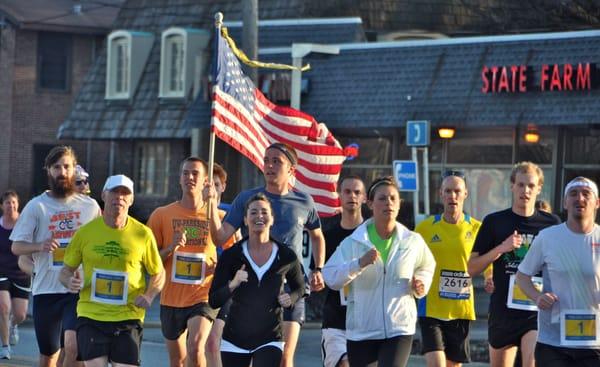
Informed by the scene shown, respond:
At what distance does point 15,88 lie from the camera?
142ft

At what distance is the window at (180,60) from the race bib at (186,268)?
2211 centimetres

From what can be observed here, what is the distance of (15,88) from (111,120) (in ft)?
26.6

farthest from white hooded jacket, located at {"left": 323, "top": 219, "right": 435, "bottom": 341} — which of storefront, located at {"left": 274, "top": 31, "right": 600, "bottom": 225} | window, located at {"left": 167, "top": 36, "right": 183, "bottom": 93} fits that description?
window, located at {"left": 167, "top": 36, "right": 183, "bottom": 93}

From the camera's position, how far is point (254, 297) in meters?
9.51

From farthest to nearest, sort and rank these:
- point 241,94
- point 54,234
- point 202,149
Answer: point 202,149
point 241,94
point 54,234

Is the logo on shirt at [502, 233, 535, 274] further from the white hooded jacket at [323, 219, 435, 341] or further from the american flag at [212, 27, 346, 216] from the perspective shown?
the american flag at [212, 27, 346, 216]

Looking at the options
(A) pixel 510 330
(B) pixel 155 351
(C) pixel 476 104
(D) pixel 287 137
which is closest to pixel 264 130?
(D) pixel 287 137

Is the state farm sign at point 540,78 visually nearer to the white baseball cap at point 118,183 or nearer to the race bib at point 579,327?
the white baseball cap at point 118,183

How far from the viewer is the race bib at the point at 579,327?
8.85 metres

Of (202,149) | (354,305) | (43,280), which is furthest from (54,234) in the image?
(202,149)

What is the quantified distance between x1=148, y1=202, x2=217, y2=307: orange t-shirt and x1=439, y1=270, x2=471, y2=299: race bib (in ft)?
6.23

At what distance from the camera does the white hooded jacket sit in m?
9.38

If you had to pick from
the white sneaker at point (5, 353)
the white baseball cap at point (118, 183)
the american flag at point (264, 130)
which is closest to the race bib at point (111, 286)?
the white baseball cap at point (118, 183)

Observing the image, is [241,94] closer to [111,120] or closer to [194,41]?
[194,41]
